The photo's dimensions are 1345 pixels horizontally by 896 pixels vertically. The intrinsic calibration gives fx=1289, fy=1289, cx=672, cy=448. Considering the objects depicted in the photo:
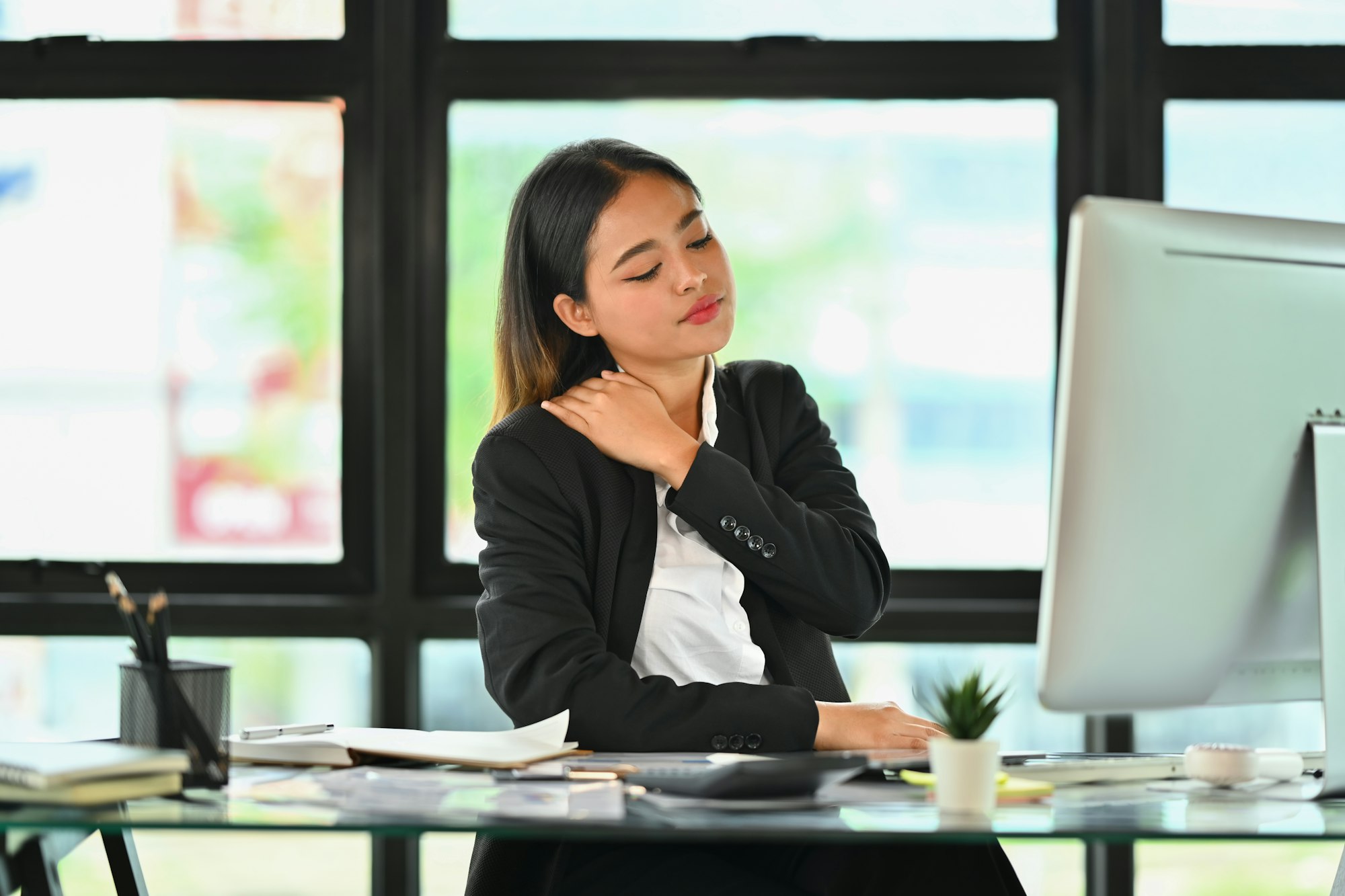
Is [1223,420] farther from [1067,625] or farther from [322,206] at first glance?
[322,206]

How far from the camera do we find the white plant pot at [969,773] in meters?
0.99

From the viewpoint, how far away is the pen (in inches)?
54.4

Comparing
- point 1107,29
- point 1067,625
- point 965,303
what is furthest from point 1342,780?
point 1107,29

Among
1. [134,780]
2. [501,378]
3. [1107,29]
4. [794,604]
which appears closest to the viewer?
[134,780]

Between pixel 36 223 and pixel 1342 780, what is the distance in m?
2.65

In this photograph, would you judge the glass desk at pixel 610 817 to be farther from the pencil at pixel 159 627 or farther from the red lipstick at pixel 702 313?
the red lipstick at pixel 702 313

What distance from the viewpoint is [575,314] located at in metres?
1.83

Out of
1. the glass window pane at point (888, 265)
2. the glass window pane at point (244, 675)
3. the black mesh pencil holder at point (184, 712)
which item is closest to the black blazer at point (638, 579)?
the black mesh pencil holder at point (184, 712)

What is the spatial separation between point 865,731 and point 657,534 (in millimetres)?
392

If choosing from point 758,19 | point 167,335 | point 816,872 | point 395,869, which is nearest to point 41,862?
point 816,872

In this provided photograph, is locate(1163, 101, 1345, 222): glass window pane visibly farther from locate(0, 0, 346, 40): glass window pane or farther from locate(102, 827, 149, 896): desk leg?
locate(102, 827, 149, 896): desk leg

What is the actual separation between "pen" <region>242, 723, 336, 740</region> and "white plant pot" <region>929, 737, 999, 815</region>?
73cm

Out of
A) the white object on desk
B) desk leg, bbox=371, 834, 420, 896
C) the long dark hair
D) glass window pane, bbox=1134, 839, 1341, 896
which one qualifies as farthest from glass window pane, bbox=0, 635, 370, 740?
the white object on desk

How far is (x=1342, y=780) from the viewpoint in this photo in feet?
3.60
